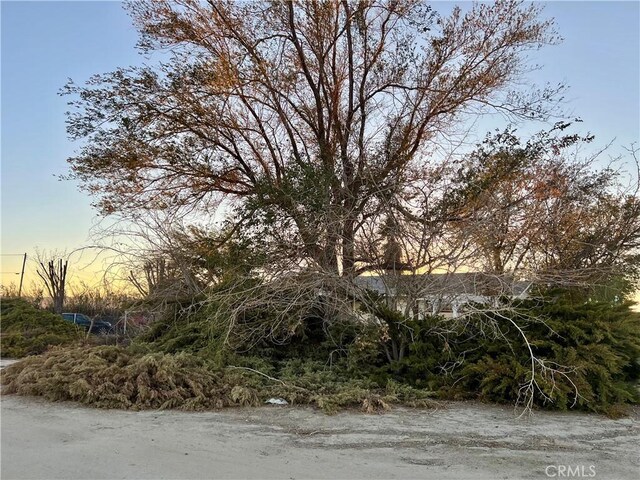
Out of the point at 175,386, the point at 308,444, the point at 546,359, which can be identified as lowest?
the point at 308,444

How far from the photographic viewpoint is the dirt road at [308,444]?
4.25 m

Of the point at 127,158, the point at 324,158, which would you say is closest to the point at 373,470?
the point at 324,158

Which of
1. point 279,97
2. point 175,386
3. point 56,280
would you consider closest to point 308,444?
point 175,386

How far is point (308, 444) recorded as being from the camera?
16.6 ft

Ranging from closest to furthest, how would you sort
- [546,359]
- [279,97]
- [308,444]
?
1. [308,444]
2. [546,359]
3. [279,97]

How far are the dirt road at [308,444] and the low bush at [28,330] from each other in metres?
5.61

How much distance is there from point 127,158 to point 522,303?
30.3 ft

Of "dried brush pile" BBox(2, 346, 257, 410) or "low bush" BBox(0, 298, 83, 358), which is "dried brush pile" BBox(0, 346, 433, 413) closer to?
"dried brush pile" BBox(2, 346, 257, 410)

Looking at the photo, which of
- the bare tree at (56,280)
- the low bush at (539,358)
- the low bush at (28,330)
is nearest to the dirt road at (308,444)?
the low bush at (539,358)

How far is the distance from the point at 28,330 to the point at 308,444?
1114 centimetres

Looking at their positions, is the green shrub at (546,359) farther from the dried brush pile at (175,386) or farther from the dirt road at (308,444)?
the dried brush pile at (175,386)

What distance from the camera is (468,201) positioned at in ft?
32.0

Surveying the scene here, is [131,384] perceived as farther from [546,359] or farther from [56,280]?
[56,280]

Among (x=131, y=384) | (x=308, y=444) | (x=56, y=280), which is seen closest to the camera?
(x=308, y=444)
